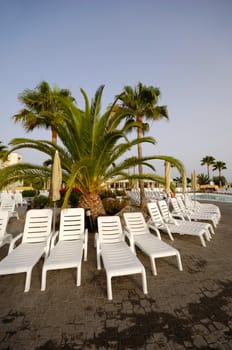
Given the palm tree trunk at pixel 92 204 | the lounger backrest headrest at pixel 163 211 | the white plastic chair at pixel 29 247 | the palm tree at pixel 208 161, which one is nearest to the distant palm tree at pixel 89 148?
the palm tree trunk at pixel 92 204

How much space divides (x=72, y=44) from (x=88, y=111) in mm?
8175

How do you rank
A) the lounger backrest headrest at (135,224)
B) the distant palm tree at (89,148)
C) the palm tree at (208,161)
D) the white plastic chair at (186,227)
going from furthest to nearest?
1. the palm tree at (208,161)
2. the distant palm tree at (89,148)
3. the white plastic chair at (186,227)
4. the lounger backrest headrest at (135,224)

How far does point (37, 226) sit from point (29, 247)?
2.16ft

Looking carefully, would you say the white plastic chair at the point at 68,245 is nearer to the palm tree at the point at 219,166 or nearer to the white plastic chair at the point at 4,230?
the white plastic chair at the point at 4,230

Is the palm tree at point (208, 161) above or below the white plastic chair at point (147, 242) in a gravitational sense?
above

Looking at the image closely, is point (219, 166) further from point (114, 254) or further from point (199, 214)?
point (114, 254)

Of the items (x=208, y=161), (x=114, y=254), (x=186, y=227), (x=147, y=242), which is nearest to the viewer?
(x=114, y=254)

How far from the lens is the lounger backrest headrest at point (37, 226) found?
4156 mm

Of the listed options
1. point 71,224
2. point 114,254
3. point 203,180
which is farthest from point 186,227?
point 203,180

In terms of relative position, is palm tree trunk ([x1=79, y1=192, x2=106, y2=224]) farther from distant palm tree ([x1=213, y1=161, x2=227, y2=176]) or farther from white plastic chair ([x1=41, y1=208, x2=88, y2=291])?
distant palm tree ([x1=213, y1=161, x2=227, y2=176])

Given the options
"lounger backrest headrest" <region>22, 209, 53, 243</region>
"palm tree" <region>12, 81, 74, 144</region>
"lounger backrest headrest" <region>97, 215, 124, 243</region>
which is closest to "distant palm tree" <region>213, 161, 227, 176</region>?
"palm tree" <region>12, 81, 74, 144</region>

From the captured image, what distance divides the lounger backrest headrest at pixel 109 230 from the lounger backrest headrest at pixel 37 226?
138 centimetres

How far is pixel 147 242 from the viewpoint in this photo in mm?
3934

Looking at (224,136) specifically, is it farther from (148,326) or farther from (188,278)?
(148,326)
